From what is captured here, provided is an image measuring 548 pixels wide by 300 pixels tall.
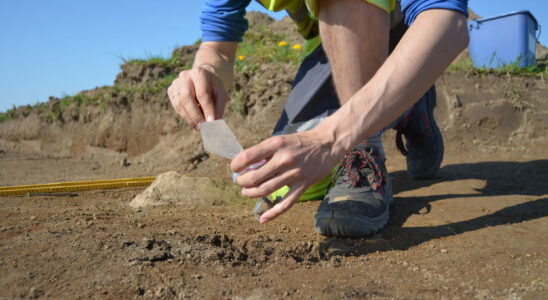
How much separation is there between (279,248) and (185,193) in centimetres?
96

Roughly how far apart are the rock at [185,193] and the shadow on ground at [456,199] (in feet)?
2.84

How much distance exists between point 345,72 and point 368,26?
0.17m

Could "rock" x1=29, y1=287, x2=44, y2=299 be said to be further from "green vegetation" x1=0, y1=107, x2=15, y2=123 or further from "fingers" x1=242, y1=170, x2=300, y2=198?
"green vegetation" x1=0, y1=107, x2=15, y2=123

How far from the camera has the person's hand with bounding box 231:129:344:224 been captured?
3.15ft

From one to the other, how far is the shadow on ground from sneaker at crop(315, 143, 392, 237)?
48 millimetres

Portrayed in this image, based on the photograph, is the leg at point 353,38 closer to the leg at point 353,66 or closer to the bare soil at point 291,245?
the leg at point 353,66

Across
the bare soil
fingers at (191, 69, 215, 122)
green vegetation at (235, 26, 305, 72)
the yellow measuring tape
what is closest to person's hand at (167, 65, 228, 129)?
fingers at (191, 69, 215, 122)

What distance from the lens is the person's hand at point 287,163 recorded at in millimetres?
961

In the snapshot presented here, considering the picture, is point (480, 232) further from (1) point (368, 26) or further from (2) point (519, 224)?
(1) point (368, 26)

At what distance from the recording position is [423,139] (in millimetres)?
2260

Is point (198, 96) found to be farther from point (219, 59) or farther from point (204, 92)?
point (219, 59)

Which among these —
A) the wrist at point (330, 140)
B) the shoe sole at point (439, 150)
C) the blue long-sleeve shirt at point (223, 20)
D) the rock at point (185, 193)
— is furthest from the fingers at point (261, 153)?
the shoe sole at point (439, 150)

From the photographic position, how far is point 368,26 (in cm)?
139

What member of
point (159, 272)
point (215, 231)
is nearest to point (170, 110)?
point (215, 231)
